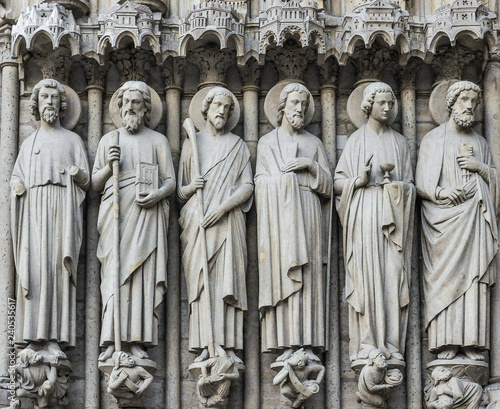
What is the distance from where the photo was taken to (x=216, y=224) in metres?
15.2

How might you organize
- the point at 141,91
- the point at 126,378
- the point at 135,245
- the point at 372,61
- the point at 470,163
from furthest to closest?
the point at 372,61 → the point at 141,91 → the point at 470,163 → the point at 135,245 → the point at 126,378

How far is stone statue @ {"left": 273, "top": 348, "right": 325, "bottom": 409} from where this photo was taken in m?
14.8

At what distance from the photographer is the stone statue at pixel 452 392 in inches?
586

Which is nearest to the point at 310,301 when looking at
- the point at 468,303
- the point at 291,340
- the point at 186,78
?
the point at 291,340

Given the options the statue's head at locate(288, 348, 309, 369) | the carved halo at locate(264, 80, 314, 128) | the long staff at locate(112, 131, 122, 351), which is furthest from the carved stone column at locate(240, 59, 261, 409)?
the long staff at locate(112, 131, 122, 351)

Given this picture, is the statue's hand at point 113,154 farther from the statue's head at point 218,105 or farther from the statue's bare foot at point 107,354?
the statue's bare foot at point 107,354

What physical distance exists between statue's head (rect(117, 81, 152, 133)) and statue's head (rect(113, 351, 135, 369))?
6.68ft

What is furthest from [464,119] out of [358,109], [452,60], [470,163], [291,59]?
[291,59]

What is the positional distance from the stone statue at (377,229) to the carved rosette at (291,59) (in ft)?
2.14

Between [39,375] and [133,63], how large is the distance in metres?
2.97

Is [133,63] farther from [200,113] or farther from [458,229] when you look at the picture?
Answer: [458,229]

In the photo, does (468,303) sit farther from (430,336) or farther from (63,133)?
(63,133)

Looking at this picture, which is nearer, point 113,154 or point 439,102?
point 113,154

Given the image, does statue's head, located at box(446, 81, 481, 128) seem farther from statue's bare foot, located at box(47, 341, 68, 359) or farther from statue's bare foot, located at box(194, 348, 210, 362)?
statue's bare foot, located at box(47, 341, 68, 359)
